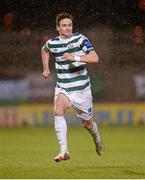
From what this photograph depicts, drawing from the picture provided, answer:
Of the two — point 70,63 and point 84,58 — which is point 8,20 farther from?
point 84,58

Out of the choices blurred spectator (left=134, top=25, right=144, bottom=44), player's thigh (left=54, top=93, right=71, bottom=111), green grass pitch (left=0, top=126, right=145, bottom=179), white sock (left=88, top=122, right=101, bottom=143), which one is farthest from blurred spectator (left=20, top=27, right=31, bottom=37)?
player's thigh (left=54, top=93, right=71, bottom=111)

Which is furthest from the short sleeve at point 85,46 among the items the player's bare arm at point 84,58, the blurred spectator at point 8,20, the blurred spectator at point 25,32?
the blurred spectator at point 25,32

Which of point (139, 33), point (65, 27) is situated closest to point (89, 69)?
point (139, 33)

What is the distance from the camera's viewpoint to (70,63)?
11359 millimetres

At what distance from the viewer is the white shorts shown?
37.6 feet

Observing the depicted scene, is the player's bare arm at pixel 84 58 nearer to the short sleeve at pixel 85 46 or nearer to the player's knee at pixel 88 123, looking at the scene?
the short sleeve at pixel 85 46

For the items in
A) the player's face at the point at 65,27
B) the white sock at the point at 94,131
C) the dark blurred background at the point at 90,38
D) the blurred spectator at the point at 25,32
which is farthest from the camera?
the blurred spectator at the point at 25,32

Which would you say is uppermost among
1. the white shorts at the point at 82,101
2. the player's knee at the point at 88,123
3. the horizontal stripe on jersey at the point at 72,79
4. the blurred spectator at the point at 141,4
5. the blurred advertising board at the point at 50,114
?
the horizontal stripe on jersey at the point at 72,79

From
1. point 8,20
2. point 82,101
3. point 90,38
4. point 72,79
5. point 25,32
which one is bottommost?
point 25,32

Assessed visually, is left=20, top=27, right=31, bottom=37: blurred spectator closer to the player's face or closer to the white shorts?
the white shorts

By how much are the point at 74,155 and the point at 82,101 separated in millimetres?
2634

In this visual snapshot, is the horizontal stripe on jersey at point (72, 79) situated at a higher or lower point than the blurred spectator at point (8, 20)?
higher

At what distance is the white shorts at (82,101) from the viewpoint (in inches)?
451

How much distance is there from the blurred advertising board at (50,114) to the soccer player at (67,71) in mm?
A: 10708
